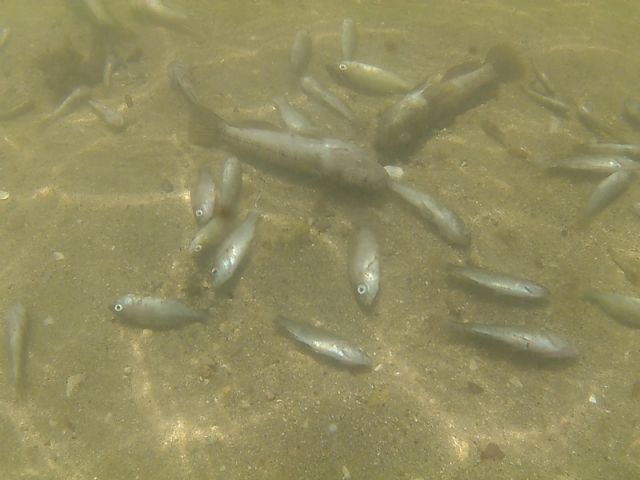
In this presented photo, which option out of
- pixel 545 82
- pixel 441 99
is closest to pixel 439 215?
pixel 441 99

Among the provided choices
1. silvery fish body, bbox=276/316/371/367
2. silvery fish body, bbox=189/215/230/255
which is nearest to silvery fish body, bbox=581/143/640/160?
silvery fish body, bbox=276/316/371/367

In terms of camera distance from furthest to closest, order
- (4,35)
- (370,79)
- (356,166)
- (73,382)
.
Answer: (4,35)
(370,79)
(356,166)
(73,382)

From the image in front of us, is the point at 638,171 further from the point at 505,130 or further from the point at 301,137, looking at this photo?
the point at 301,137

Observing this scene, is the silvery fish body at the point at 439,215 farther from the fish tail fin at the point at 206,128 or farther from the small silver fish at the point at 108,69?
the small silver fish at the point at 108,69

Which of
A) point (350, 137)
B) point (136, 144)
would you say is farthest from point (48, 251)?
point (350, 137)

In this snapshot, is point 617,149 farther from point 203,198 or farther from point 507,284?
point 203,198

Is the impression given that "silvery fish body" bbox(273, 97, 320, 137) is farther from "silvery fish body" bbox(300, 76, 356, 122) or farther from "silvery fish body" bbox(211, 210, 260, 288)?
"silvery fish body" bbox(211, 210, 260, 288)
